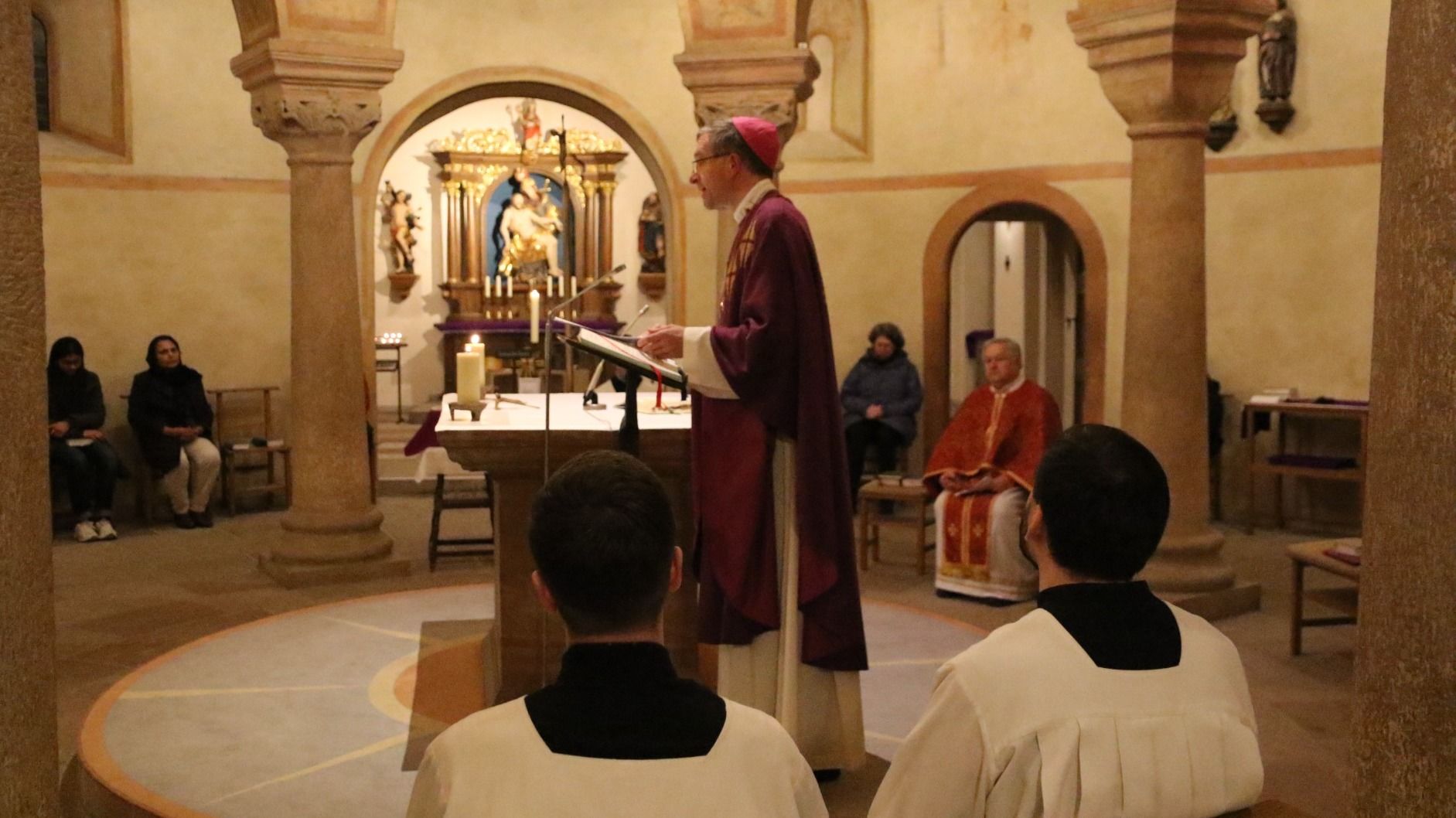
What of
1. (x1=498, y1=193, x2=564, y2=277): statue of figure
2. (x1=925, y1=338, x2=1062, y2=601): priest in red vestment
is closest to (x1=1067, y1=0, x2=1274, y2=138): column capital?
(x1=925, y1=338, x2=1062, y2=601): priest in red vestment

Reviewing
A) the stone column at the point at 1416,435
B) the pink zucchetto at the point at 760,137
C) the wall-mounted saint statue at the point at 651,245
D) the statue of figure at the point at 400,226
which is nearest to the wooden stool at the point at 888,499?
the pink zucchetto at the point at 760,137

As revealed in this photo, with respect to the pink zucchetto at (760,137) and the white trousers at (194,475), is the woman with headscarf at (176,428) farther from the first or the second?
the pink zucchetto at (760,137)

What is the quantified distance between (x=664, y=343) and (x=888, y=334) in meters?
6.50

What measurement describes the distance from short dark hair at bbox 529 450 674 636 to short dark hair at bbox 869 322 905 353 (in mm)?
8847

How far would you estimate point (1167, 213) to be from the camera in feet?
23.4

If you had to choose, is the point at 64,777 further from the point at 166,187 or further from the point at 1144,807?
the point at 166,187

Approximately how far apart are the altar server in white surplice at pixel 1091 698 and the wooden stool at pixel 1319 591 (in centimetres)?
408

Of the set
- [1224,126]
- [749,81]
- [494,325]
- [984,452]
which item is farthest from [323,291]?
[494,325]

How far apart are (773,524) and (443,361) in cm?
1198

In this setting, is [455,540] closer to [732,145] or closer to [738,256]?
[738,256]

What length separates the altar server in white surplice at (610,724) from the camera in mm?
1747

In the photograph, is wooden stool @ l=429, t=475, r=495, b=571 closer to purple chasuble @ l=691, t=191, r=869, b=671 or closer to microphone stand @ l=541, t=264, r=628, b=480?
microphone stand @ l=541, t=264, r=628, b=480

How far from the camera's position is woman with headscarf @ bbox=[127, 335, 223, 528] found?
10.1 m

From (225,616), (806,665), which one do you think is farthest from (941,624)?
(225,616)
